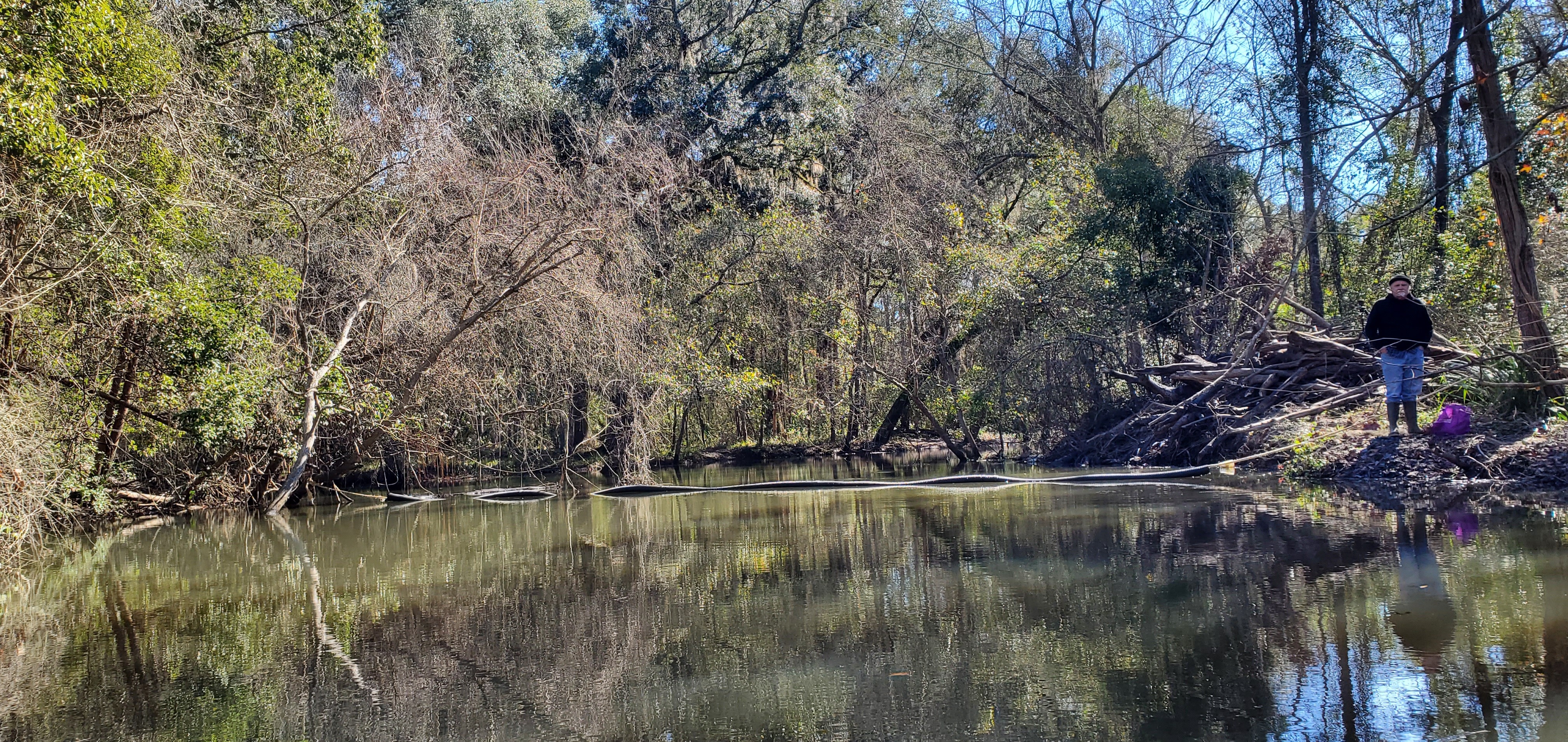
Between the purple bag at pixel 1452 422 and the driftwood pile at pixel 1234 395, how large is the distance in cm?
206

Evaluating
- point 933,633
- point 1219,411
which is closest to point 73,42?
point 933,633

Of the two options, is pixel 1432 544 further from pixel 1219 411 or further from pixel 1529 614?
pixel 1219 411

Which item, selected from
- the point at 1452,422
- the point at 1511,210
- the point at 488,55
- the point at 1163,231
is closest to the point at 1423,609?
the point at 1452,422

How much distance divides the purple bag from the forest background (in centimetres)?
52

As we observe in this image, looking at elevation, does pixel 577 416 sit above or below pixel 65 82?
below

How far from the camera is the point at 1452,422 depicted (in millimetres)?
10320

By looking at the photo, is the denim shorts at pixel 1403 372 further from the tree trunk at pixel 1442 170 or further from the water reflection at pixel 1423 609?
the water reflection at pixel 1423 609

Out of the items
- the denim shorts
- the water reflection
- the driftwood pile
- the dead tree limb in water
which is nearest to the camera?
the water reflection

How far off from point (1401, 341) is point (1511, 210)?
2.22 meters

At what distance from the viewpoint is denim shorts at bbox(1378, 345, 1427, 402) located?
1039cm

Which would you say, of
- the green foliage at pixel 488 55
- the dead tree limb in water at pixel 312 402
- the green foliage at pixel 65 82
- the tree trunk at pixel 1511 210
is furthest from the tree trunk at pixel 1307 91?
the green foliage at pixel 488 55

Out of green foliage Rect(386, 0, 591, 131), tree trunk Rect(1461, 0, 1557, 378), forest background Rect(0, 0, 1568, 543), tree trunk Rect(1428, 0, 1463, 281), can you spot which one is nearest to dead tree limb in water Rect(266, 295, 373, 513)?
forest background Rect(0, 0, 1568, 543)

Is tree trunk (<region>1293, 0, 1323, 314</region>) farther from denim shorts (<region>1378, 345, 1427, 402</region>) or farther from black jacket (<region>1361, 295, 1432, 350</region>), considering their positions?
denim shorts (<region>1378, 345, 1427, 402</region>)

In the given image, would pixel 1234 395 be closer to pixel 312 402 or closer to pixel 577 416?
pixel 577 416
